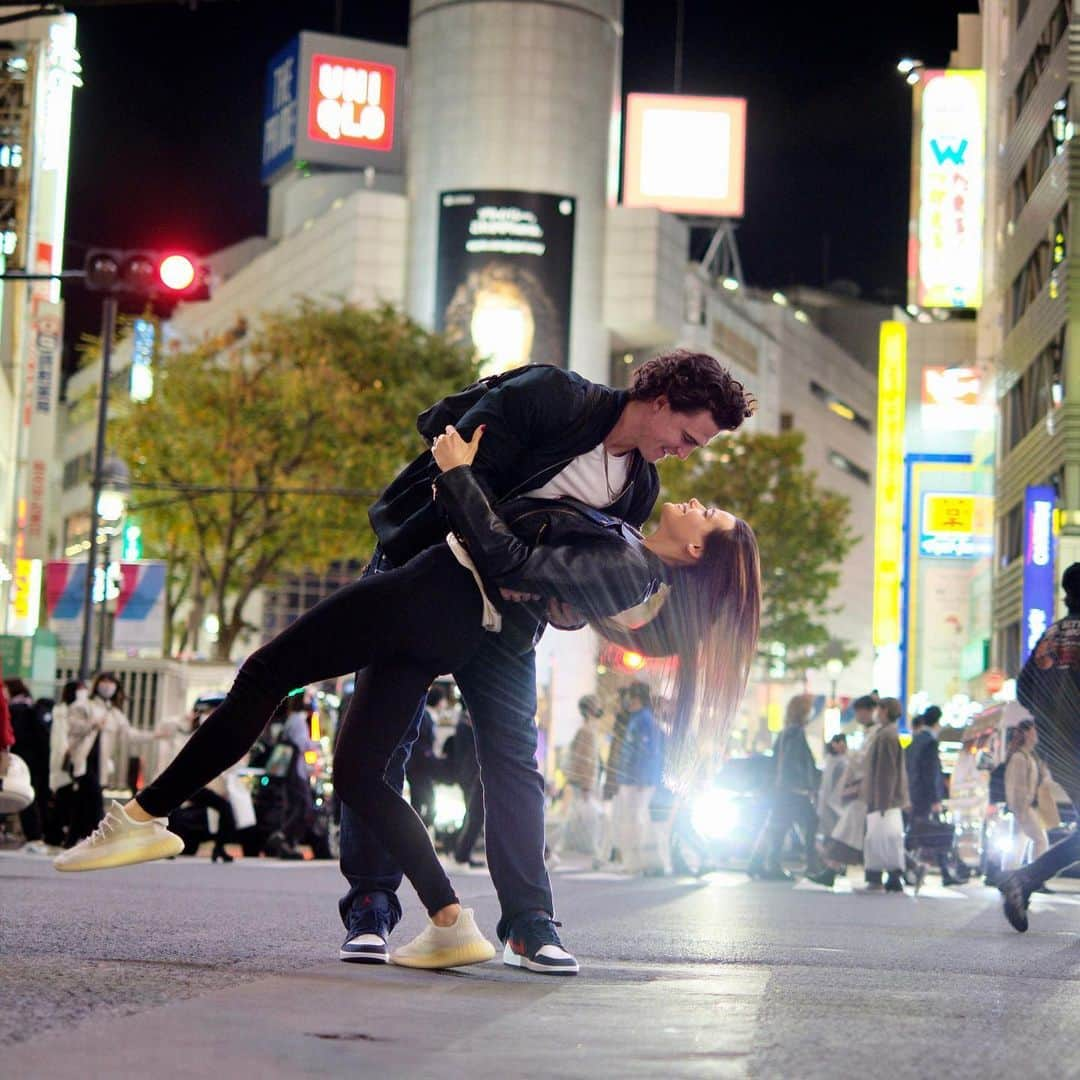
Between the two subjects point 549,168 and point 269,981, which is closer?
point 269,981

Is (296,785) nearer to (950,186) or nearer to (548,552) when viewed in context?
(548,552)

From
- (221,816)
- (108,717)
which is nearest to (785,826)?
(221,816)

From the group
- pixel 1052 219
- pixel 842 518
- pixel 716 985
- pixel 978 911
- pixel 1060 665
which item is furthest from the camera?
pixel 842 518

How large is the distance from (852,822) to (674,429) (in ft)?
48.5

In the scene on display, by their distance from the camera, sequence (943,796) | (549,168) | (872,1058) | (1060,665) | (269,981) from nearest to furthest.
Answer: (872,1058) → (269,981) → (1060,665) → (943,796) → (549,168)

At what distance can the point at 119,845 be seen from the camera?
5.64m

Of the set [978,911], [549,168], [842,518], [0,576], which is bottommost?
[978,911]

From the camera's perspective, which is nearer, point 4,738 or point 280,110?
point 4,738

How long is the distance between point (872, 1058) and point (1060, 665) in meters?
6.33

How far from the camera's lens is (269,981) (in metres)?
5.19

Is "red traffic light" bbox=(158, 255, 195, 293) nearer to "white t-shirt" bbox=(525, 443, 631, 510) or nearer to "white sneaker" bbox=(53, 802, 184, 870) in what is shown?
"white t-shirt" bbox=(525, 443, 631, 510)

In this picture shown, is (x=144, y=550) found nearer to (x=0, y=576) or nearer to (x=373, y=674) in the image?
(x=0, y=576)

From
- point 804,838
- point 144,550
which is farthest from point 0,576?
point 804,838

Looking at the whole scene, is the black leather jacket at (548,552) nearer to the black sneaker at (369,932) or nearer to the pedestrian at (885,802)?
the black sneaker at (369,932)
